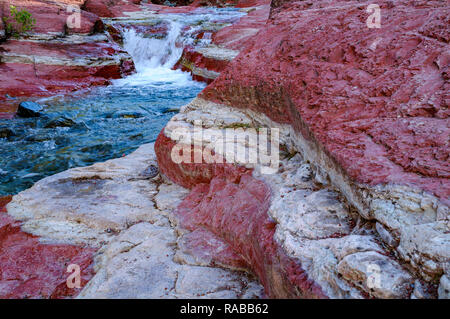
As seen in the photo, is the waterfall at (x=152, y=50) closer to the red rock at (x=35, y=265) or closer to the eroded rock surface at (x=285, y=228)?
→ the eroded rock surface at (x=285, y=228)

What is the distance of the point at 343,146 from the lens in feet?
5.75

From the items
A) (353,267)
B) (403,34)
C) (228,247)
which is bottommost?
(228,247)

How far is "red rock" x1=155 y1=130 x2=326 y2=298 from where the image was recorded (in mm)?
1444

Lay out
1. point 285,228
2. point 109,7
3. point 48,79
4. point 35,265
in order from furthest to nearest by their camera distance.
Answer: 1. point 109,7
2. point 48,79
3. point 35,265
4. point 285,228

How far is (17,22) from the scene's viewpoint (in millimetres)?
10734

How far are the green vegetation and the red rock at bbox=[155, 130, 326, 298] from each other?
10.3m

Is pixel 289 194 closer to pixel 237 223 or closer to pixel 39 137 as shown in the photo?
pixel 237 223

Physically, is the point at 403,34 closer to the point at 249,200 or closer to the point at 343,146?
the point at 343,146

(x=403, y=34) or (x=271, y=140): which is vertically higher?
(x=403, y=34)

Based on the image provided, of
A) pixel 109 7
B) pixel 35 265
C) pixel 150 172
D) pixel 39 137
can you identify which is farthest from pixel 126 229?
pixel 109 7

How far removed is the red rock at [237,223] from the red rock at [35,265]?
2.40 feet

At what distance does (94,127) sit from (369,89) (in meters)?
5.59

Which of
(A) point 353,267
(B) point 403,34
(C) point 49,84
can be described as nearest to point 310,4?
(B) point 403,34

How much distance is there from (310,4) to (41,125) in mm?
5329
